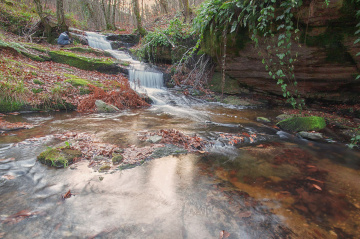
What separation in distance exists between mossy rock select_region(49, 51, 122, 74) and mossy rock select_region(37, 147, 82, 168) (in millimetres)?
8552

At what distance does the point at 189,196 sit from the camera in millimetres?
2359

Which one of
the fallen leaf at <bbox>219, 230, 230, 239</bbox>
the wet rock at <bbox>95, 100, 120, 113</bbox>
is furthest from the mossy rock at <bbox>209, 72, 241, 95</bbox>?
the fallen leaf at <bbox>219, 230, 230, 239</bbox>

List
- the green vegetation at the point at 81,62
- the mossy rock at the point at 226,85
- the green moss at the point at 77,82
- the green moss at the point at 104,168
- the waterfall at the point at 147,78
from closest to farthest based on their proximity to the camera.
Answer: the green moss at the point at 104,168 < the green moss at the point at 77,82 < the mossy rock at the point at 226,85 < the green vegetation at the point at 81,62 < the waterfall at the point at 147,78

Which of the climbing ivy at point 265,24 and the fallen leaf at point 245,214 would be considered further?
the climbing ivy at point 265,24

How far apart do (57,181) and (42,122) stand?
3.54 metres

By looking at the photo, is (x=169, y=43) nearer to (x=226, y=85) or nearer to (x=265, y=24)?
(x=226, y=85)

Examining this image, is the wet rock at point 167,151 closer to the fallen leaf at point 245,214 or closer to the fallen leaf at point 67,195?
the fallen leaf at point 67,195

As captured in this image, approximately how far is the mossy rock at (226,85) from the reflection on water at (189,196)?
6551 millimetres

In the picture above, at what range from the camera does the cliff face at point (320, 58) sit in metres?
5.13

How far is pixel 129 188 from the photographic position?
2438mm

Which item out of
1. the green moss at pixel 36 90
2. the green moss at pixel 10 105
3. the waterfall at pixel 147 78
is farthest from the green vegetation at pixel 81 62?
the green moss at pixel 10 105

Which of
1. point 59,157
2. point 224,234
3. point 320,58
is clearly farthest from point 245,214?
point 320,58

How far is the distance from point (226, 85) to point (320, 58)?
4.52 meters

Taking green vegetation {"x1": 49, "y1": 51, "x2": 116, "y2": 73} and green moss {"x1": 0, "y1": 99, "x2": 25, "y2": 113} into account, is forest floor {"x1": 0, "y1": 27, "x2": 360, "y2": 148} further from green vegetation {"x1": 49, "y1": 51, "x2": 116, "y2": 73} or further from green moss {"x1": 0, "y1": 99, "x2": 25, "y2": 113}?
green vegetation {"x1": 49, "y1": 51, "x2": 116, "y2": 73}
